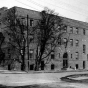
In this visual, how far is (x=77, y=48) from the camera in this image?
52.4 meters

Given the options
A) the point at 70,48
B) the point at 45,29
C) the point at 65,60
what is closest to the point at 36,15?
the point at 45,29

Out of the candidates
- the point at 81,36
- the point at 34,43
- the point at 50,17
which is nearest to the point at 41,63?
the point at 34,43

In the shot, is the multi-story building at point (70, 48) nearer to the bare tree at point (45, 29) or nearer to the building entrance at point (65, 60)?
the building entrance at point (65, 60)

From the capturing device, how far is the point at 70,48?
50625 mm

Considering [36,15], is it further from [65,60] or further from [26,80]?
[26,80]

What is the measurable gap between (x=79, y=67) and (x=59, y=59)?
757 centimetres

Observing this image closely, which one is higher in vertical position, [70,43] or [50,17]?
[50,17]

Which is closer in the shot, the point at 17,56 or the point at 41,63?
the point at 17,56

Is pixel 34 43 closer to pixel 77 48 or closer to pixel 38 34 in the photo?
pixel 38 34

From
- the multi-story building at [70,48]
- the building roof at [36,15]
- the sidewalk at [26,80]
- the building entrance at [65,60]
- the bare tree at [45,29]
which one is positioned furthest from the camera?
the building entrance at [65,60]

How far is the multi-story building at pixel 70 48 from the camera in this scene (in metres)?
43.0

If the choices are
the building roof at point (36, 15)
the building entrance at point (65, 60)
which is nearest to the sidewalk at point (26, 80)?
the building roof at point (36, 15)

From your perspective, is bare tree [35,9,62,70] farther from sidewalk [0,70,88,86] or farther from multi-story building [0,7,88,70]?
sidewalk [0,70,88,86]

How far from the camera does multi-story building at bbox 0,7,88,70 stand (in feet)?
141
